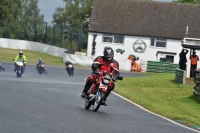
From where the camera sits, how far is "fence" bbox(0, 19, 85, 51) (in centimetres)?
7488

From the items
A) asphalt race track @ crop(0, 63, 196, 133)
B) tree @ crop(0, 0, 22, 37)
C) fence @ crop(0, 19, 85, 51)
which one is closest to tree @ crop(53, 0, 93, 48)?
tree @ crop(0, 0, 22, 37)

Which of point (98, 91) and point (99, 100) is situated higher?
point (98, 91)

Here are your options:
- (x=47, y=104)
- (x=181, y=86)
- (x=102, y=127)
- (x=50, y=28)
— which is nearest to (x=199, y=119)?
(x=47, y=104)

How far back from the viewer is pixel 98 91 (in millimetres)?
17344

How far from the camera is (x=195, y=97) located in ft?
89.4

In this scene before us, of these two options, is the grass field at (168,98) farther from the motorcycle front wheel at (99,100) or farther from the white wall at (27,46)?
the white wall at (27,46)

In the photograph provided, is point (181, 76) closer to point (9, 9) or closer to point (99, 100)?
point (99, 100)

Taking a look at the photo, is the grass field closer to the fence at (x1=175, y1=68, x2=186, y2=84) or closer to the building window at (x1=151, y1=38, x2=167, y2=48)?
the fence at (x1=175, y1=68, x2=186, y2=84)

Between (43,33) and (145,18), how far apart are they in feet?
45.1

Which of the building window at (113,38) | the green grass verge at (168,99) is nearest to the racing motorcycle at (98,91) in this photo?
the green grass verge at (168,99)

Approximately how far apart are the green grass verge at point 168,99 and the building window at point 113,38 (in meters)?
34.2

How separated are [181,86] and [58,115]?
19048 mm

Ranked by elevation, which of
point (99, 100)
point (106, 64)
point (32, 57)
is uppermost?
point (106, 64)

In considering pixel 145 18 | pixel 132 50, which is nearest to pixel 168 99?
pixel 132 50
